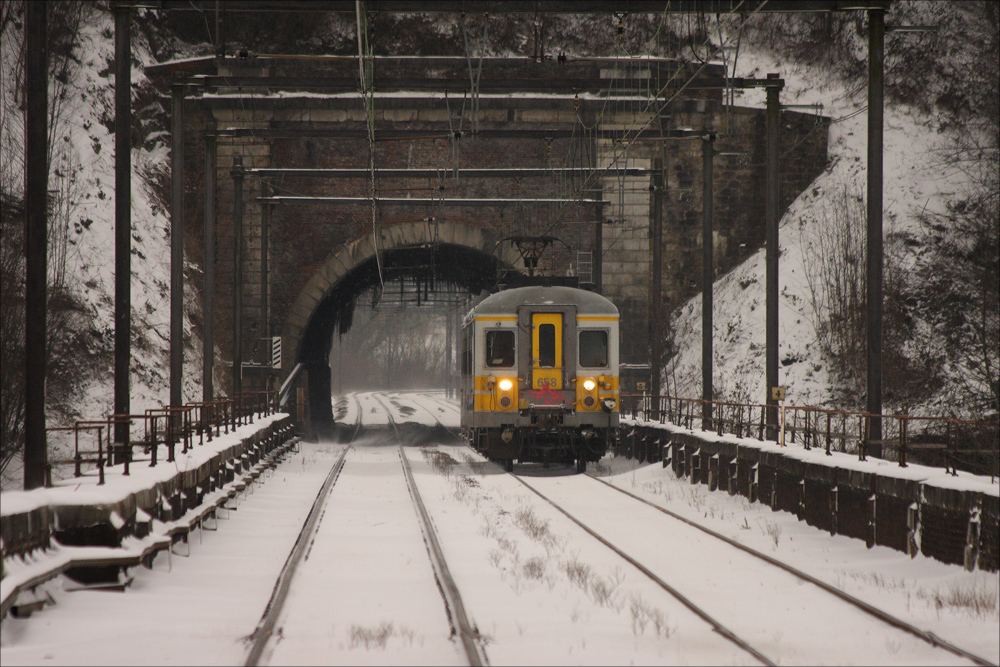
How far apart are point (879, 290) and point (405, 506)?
6718 millimetres

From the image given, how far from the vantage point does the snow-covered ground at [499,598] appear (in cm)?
646

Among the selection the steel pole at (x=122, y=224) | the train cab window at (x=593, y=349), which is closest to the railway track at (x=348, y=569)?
the steel pole at (x=122, y=224)

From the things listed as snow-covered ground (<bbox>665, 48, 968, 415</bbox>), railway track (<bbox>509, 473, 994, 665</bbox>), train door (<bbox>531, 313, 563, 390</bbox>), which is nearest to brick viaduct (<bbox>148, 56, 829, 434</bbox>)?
snow-covered ground (<bbox>665, 48, 968, 415</bbox>)

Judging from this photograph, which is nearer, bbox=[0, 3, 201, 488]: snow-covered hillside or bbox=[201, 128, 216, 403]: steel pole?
bbox=[201, 128, 216, 403]: steel pole

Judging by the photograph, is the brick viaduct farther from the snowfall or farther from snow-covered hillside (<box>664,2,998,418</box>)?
the snowfall

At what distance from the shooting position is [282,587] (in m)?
8.29

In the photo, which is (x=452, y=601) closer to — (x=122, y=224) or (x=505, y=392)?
(x=122, y=224)

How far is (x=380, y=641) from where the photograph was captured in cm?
661

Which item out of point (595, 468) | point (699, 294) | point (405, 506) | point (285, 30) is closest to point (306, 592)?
point (405, 506)

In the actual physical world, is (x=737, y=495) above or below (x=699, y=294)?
below

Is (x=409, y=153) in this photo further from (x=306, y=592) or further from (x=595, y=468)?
(x=306, y=592)

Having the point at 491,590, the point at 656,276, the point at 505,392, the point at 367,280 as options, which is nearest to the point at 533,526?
the point at 491,590

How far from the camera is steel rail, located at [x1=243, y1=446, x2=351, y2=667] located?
645 centimetres

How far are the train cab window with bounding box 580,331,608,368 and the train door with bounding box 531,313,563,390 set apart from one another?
1.31 ft
